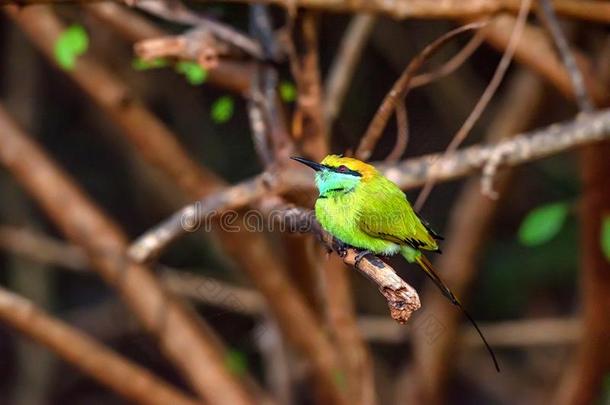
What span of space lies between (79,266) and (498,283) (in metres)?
1.70

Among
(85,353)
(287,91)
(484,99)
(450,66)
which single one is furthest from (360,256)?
(85,353)

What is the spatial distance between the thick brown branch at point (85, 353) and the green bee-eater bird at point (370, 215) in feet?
3.70

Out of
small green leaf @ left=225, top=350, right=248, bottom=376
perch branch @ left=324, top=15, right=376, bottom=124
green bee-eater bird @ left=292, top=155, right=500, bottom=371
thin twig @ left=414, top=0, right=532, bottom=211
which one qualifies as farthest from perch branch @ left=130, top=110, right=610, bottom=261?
small green leaf @ left=225, top=350, right=248, bottom=376

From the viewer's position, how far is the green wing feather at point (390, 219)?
1437 mm

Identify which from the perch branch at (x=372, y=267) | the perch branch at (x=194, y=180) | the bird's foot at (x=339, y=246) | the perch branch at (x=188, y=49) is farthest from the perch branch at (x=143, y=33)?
the bird's foot at (x=339, y=246)

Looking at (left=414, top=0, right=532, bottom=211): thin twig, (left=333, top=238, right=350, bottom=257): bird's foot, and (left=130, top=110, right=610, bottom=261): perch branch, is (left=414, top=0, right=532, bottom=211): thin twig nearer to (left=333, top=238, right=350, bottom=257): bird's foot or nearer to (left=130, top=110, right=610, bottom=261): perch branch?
(left=130, top=110, right=610, bottom=261): perch branch

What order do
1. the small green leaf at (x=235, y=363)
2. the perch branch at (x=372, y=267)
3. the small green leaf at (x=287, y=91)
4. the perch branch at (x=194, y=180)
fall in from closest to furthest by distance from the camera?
the perch branch at (x=372, y=267) < the small green leaf at (x=287, y=91) < the perch branch at (x=194, y=180) < the small green leaf at (x=235, y=363)

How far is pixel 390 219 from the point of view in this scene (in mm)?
1458

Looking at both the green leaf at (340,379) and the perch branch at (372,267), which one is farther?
the green leaf at (340,379)

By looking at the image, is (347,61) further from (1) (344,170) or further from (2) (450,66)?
(1) (344,170)

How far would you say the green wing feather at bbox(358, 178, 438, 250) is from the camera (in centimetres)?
144

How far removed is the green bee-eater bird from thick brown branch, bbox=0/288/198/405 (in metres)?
1.13

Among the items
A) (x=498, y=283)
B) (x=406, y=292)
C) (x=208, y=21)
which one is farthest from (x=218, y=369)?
(x=498, y=283)

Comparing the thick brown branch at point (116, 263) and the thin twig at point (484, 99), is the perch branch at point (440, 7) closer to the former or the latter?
the thin twig at point (484, 99)
